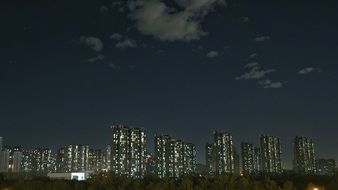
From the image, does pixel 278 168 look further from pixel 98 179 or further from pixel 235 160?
pixel 98 179

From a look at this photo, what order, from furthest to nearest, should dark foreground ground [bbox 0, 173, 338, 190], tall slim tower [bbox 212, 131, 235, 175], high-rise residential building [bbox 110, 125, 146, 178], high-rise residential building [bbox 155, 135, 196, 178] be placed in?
1. tall slim tower [bbox 212, 131, 235, 175]
2. high-rise residential building [bbox 155, 135, 196, 178]
3. high-rise residential building [bbox 110, 125, 146, 178]
4. dark foreground ground [bbox 0, 173, 338, 190]

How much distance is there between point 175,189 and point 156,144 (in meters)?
141

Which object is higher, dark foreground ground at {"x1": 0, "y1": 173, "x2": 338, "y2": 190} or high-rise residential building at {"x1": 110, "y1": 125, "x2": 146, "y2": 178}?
high-rise residential building at {"x1": 110, "y1": 125, "x2": 146, "y2": 178}

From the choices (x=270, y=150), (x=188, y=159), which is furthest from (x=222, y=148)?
(x=270, y=150)


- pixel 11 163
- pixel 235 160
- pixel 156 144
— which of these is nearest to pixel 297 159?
pixel 235 160

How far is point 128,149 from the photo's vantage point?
601 ft

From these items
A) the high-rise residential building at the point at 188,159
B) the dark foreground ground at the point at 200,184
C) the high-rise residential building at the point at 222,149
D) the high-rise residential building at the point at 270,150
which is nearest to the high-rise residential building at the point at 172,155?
the high-rise residential building at the point at 188,159

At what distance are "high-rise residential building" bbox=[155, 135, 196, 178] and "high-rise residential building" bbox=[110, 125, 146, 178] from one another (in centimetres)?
1035

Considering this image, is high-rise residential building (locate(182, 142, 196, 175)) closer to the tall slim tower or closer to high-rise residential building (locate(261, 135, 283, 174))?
the tall slim tower

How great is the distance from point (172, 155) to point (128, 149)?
71.9 feet

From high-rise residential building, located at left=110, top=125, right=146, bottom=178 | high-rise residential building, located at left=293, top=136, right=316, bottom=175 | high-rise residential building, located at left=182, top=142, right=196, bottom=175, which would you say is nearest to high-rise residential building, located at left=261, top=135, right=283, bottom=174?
high-rise residential building, located at left=293, top=136, right=316, bottom=175

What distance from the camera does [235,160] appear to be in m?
199

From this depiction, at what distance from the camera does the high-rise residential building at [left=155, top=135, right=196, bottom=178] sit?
623 ft

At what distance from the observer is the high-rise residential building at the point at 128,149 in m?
180
